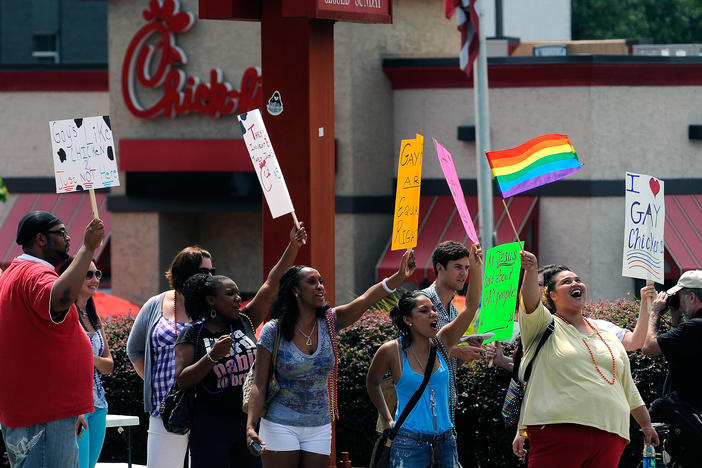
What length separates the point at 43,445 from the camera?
6488 mm

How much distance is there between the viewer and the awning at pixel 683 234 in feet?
62.8

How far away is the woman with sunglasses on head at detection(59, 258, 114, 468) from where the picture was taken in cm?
771

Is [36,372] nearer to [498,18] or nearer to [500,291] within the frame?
[500,291]

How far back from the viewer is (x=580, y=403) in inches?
278

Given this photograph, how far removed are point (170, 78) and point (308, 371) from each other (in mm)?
14373

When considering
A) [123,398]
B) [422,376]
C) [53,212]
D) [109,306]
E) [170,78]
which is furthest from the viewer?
[53,212]

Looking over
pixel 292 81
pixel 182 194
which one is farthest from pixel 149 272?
pixel 292 81

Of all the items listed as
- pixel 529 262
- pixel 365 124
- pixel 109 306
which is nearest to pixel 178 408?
pixel 529 262

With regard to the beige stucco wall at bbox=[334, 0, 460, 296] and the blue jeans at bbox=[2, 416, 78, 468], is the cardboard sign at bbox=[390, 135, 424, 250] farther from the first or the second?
the beige stucco wall at bbox=[334, 0, 460, 296]

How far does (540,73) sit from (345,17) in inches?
442

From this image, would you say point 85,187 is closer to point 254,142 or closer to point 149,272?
point 254,142

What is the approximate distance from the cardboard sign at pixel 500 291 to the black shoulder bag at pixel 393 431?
16.2 inches

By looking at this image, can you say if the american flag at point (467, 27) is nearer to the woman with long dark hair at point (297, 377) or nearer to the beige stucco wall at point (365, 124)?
the beige stucco wall at point (365, 124)

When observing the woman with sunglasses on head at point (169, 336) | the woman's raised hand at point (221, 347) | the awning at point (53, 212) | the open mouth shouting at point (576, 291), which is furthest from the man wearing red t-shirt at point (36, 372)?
the awning at point (53, 212)
